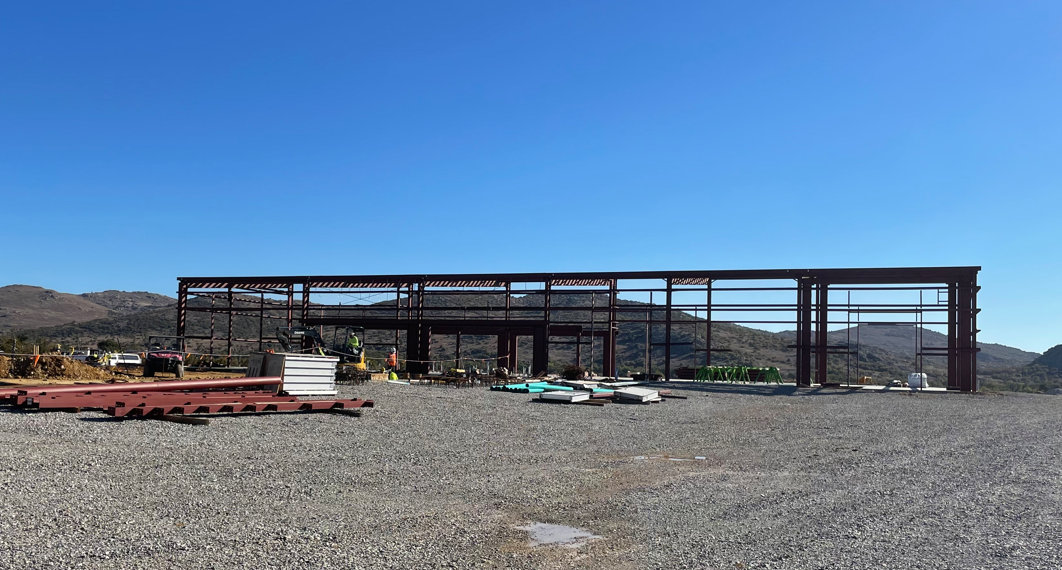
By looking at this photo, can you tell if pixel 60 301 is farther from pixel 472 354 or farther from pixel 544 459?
pixel 544 459

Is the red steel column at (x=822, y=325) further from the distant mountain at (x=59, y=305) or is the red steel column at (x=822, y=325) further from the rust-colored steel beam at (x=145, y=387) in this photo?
the distant mountain at (x=59, y=305)

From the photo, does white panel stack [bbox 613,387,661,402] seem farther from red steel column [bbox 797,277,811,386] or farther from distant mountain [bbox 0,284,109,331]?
distant mountain [bbox 0,284,109,331]

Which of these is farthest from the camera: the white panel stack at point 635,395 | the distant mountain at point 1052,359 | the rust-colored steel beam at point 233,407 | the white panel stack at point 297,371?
the distant mountain at point 1052,359

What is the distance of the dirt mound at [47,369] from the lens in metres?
24.7

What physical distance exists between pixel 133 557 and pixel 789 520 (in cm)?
558

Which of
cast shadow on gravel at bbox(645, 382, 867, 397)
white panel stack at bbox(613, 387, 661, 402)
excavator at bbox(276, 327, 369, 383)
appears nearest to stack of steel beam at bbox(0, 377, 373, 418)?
white panel stack at bbox(613, 387, 661, 402)

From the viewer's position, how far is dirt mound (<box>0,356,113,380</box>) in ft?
81.0

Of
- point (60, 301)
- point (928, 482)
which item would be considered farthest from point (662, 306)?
point (60, 301)

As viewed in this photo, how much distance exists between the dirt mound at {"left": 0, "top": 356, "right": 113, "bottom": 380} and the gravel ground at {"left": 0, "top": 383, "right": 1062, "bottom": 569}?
12415 mm

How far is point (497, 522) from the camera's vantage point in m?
7.34

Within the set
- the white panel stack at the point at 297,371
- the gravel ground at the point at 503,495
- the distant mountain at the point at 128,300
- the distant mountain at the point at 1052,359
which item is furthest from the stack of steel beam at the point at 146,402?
the distant mountain at the point at 128,300

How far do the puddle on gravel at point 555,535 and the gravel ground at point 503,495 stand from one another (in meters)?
0.12

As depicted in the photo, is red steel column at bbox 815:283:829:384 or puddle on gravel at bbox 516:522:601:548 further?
red steel column at bbox 815:283:829:384

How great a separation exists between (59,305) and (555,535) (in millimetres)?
139224
